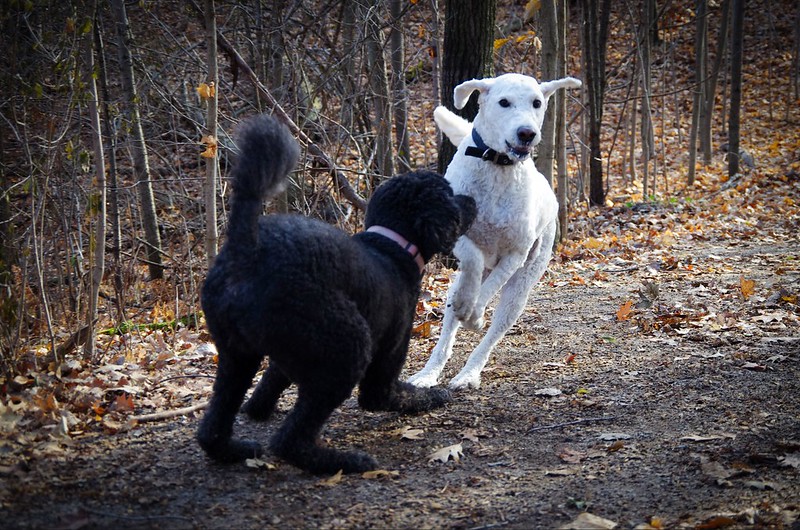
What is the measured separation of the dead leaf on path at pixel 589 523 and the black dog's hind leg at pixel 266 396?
1776 millimetres

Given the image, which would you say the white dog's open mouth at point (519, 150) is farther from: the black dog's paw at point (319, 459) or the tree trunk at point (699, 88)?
the tree trunk at point (699, 88)

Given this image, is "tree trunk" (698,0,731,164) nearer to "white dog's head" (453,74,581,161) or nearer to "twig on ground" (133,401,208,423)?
"white dog's head" (453,74,581,161)

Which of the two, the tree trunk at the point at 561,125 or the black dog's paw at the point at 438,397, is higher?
the tree trunk at the point at 561,125

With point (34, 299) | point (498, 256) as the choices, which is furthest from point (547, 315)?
point (34, 299)

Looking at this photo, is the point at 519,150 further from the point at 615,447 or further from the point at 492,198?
the point at 615,447

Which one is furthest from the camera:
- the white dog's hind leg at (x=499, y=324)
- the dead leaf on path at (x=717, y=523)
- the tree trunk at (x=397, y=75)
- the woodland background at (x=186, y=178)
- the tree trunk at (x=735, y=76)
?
the tree trunk at (x=735, y=76)

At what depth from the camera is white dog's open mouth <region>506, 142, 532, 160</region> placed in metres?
4.48

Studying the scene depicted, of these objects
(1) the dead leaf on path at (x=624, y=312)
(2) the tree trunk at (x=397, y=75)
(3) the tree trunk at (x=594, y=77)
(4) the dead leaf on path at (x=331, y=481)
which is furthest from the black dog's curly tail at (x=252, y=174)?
(3) the tree trunk at (x=594, y=77)

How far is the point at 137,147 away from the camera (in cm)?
823

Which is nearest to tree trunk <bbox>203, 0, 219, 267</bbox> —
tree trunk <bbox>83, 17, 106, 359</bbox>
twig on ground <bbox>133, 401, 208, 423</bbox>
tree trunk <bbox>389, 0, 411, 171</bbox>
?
tree trunk <bbox>83, 17, 106, 359</bbox>

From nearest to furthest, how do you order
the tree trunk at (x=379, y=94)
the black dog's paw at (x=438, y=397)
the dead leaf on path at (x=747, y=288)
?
the black dog's paw at (x=438, y=397)
the dead leaf on path at (x=747, y=288)
the tree trunk at (x=379, y=94)

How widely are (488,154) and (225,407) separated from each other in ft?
7.58

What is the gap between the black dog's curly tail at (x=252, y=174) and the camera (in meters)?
3.01

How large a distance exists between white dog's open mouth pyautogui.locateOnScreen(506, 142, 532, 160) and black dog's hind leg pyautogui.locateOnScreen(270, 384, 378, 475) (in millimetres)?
1973
